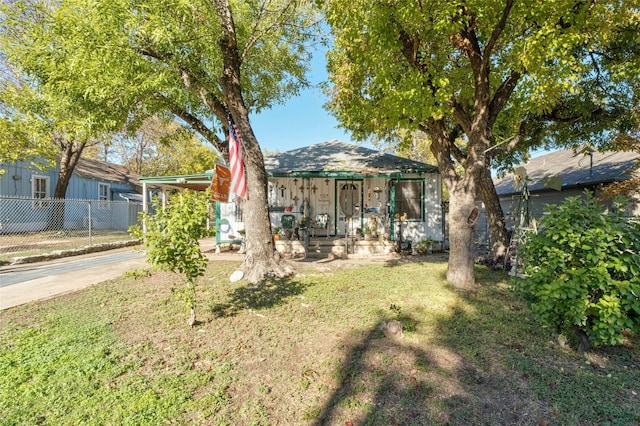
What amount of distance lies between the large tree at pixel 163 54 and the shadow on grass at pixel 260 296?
474 mm

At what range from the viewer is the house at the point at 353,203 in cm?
1135

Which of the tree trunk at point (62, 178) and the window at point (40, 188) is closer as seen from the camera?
the tree trunk at point (62, 178)

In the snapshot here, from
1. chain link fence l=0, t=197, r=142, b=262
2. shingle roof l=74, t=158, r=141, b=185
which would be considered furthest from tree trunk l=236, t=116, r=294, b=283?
shingle roof l=74, t=158, r=141, b=185

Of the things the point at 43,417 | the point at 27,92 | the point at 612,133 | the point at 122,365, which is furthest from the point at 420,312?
the point at 27,92

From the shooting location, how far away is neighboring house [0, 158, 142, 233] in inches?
556

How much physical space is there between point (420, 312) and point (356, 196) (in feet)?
24.0

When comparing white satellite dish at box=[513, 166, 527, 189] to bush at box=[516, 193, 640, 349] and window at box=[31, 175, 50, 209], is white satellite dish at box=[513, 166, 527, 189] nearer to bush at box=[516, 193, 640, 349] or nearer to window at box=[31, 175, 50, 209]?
bush at box=[516, 193, 640, 349]

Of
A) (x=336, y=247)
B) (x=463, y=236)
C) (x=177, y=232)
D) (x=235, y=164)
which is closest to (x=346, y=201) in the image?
(x=336, y=247)

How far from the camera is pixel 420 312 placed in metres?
5.00

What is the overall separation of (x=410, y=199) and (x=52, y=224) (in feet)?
57.6

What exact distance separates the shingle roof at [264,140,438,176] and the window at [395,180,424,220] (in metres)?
0.66

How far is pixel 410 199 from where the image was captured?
11.8m

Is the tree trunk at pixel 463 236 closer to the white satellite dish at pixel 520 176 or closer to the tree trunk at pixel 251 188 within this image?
the white satellite dish at pixel 520 176

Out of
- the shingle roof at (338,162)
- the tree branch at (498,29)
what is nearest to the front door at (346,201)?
the shingle roof at (338,162)
